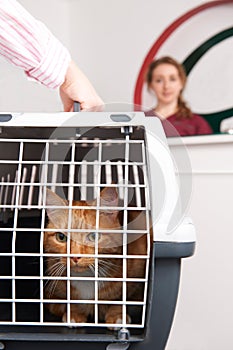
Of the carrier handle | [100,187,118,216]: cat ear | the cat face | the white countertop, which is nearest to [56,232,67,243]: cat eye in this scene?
the cat face

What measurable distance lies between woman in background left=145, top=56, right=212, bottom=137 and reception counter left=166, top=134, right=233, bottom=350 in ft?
0.76

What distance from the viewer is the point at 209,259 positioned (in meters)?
1.60

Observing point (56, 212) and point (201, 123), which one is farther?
point (201, 123)

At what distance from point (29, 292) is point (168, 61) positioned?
4.02 feet

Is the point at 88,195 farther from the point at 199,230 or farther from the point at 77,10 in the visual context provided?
the point at 77,10

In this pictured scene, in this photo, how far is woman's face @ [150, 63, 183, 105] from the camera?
1.92 meters

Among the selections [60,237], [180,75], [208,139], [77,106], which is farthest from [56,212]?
[180,75]

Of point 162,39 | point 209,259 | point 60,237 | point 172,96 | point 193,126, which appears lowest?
point 209,259

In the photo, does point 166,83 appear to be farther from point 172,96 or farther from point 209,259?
point 209,259

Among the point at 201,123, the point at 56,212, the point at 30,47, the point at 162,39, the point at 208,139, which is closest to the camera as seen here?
the point at 30,47

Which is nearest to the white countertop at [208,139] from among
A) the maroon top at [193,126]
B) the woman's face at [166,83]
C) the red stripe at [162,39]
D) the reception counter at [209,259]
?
the reception counter at [209,259]

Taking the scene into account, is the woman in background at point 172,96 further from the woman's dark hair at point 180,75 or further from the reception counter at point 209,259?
the reception counter at point 209,259

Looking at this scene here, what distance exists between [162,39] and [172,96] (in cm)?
22

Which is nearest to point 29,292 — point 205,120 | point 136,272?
point 136,272
